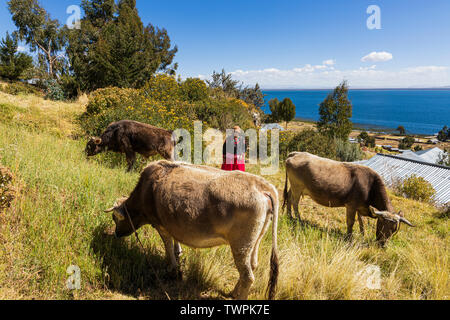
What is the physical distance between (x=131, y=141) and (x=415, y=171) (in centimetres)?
1818

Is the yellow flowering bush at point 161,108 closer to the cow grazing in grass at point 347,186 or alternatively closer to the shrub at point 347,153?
the cow grazing in grass at point 347,186

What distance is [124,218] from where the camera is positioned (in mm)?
3281

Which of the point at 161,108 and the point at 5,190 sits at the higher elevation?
the point at 161,108

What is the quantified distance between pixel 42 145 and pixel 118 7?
1472 inches

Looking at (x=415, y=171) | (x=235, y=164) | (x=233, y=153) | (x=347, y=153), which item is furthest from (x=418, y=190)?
(x=233, y=153)

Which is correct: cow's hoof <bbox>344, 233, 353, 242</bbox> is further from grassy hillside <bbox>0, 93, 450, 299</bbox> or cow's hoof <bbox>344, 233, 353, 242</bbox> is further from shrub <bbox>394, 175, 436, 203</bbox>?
shrub <bbox>394, 175, 436, 203</bbox>

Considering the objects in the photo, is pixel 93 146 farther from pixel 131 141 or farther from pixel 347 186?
pixel 347 186

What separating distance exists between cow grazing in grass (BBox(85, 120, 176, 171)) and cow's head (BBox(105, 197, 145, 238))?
13.1ft

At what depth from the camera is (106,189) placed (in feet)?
15.3

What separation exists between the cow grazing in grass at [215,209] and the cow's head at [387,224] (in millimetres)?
3523

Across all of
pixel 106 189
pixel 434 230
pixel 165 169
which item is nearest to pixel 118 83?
pixel 106 189

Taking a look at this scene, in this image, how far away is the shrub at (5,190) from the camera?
3262mm

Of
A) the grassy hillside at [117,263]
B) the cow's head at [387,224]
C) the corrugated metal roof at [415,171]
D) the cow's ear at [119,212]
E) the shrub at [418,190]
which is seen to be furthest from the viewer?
the corrugated metal roof at [415,171]

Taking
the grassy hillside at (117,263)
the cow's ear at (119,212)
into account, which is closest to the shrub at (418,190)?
the grassy hillside at (117,263)
